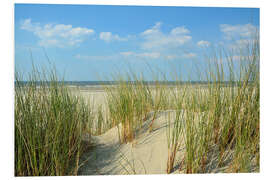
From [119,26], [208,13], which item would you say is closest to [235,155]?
[208,13]

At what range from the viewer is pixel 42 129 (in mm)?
1860

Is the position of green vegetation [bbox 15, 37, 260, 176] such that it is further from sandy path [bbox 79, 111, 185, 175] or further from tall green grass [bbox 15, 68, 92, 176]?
sandy path [bbox 79, 111, 185, 175]

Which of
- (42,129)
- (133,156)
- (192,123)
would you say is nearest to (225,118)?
(192,123)

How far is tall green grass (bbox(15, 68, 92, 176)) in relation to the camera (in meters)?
1.78

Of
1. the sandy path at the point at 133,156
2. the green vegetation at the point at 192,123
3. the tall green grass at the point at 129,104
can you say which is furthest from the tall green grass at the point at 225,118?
the tall green grass at the point at 129,104

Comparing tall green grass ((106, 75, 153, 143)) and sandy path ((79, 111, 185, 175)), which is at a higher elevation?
tall green grass ((106, 75, 153, 143))

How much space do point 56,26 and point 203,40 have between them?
1468 mm

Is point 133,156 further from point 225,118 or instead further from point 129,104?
point 225,118

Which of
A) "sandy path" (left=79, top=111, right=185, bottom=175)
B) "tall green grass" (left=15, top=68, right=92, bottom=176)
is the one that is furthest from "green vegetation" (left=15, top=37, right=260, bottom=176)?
"sandy path" (left=79, top=111, right=185, bottom=175)

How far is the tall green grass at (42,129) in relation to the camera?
5.82ft

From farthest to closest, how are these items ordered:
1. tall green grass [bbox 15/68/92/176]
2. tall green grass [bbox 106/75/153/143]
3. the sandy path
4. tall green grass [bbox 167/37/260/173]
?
tall green grass [bbox 106/75/153/143] → the sandy path → tall green grass [bbox 167/37/260/173] → tall green grass [bbox 15/68/92/176]

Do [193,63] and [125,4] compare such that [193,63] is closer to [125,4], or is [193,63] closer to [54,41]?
[125,4]

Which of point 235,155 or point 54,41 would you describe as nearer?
point 235,155
